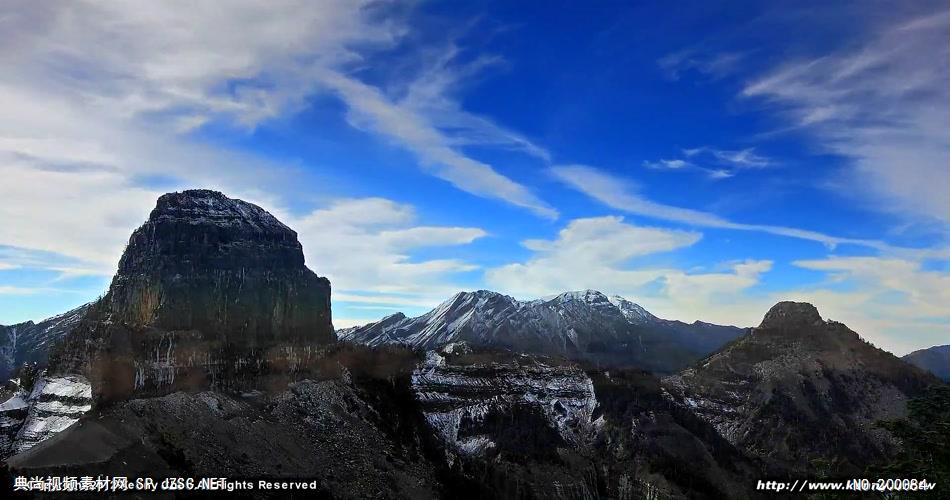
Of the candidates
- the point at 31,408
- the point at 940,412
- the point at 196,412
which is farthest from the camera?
the point at 31,408

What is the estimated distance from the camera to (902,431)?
A: 63.0 metres

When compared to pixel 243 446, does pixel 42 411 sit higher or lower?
higher

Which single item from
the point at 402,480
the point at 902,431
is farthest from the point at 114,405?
the point at 902,431

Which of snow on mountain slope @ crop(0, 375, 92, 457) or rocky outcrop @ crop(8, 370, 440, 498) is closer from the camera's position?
rocky outcrop @ crop(8, 370, 440, 498)

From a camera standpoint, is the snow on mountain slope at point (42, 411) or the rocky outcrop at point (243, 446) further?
the snow on mountain slope at point (42, 411)

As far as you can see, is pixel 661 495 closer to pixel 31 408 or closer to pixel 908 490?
pixel 908 490

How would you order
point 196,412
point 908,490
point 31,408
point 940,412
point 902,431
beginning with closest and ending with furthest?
point 908,490
point 902,431
point 940,412
point 196,412
point 31,408

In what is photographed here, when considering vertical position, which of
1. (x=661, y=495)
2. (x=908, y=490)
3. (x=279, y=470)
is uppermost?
(x=908, y=490)

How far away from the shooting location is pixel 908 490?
5900 cm

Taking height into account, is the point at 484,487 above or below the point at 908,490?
below

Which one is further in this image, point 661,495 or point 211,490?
point 661,495

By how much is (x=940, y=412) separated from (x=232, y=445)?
13812 centimetres

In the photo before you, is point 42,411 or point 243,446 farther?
point 42,411

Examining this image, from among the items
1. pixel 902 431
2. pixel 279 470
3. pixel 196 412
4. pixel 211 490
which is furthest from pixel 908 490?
pixel 196 412
